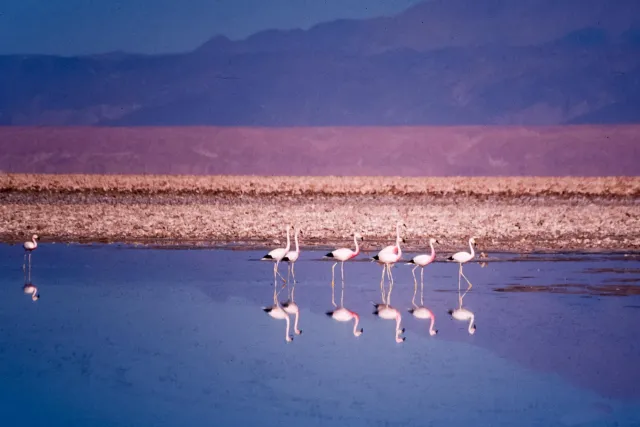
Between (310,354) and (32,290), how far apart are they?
6050 millimetres

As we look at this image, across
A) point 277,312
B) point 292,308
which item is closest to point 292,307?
point 292,308

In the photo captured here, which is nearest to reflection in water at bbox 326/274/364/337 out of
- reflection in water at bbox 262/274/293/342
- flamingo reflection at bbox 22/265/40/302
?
reflection in water at bbox 262/274/293/342

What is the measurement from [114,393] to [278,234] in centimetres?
1604

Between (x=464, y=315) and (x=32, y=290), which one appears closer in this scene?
(x=464, y=315)

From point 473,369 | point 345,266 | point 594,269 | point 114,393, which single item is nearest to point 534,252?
point 594,269

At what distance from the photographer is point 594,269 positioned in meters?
18.3

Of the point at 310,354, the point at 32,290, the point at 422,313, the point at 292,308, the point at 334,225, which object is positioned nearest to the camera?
the point at 310,354

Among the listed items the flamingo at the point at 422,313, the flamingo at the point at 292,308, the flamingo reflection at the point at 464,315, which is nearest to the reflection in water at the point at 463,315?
the flamingo reflection at the point at 464,315

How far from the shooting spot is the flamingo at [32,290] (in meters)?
14.7

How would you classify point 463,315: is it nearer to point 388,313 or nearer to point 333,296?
point 388,313

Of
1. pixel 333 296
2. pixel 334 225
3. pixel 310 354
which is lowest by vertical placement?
pixel 310 354

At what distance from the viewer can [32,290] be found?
50.4 feet

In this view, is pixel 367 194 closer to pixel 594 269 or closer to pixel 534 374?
pixel 594 269

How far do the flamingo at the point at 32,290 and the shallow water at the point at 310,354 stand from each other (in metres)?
0.13
